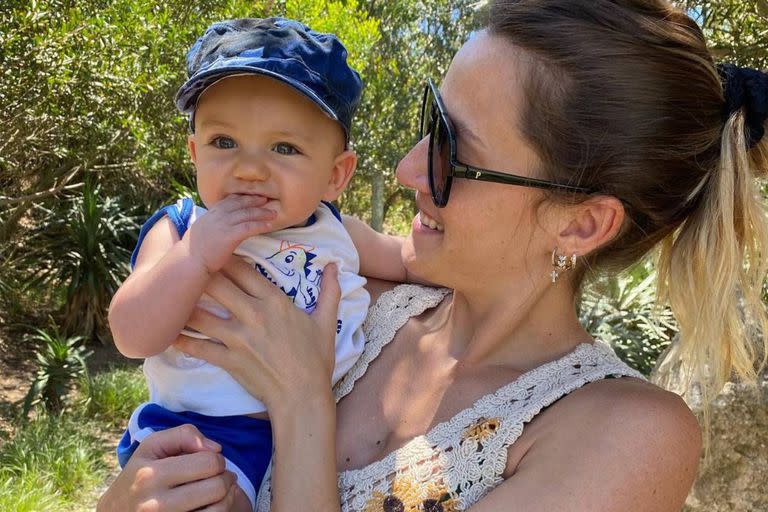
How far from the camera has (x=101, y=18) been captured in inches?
173

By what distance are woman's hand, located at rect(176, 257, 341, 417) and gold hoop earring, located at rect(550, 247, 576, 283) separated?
586 millimetres

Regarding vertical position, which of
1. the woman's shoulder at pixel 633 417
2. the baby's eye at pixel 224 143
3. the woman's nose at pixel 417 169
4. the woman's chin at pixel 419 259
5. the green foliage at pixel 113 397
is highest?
the baby's eye at pixel 224 143

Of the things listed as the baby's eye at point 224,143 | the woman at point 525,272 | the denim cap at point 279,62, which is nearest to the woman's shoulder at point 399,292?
the woman at point 525,272

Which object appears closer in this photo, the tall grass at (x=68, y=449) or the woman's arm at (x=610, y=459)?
the woman's arm at (x=610, y=459)

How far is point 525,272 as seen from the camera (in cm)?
198

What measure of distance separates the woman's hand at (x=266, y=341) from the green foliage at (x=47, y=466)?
4.00 m

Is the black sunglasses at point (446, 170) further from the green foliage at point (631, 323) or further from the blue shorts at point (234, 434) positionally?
the green foliage at point (631, 323)

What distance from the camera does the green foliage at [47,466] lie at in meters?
5.32

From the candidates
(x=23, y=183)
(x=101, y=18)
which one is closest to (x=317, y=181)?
(x=101, y=18)

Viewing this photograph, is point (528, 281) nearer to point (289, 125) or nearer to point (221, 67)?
point (289, 125)

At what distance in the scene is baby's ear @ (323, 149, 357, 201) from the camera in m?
2.13

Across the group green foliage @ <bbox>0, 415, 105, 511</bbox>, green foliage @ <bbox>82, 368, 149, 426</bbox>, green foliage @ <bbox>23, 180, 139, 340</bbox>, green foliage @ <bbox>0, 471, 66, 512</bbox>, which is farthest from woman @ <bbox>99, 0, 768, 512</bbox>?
green foliage @ <bbox>23, 180, 139, 340</bbox>

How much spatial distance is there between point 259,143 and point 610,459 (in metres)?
1.10

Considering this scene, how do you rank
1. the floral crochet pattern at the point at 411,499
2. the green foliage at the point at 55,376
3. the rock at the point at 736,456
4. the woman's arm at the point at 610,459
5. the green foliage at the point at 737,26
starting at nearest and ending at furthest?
the woman's arm at the point at 610,459 → the floral crochet pattern at the point at 411,499 → the green foliage at the point at 737,26 → the rock at the point at 736,456 → the green foliage at the point at 55,376
